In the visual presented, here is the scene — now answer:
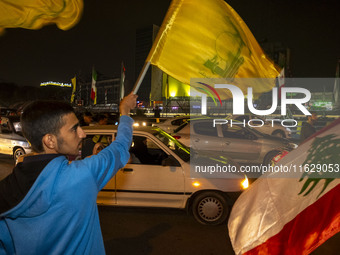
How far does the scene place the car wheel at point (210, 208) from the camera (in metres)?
5.04

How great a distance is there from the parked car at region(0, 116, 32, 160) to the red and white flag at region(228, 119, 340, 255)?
30.8ft

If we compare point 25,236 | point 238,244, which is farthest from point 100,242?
point 238,244

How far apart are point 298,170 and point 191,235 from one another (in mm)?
3068

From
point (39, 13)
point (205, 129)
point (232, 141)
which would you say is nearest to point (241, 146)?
point (232, 141)

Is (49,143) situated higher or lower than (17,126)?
higher

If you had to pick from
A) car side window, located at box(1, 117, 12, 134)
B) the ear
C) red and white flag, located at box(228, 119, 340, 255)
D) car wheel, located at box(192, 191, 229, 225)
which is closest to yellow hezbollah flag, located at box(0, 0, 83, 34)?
the ear

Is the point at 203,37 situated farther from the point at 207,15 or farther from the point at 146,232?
the point at 146,232

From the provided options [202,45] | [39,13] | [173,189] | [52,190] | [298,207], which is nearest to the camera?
[52,190]

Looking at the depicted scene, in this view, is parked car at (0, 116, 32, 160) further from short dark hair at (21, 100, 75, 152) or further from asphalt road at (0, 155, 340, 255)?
short dark hair at (21, 100, 75, 152)

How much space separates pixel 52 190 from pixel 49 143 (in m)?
0.27

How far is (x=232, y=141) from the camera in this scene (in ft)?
31.3

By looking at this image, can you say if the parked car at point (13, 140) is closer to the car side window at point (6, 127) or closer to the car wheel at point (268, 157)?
the car side window at point (6, 127)

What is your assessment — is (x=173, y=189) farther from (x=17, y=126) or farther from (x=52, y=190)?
(x=17, y=126)

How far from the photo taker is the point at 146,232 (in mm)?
4758
